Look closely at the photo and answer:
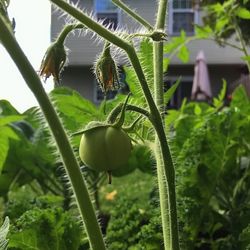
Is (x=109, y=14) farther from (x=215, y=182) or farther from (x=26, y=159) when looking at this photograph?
(x=215, y=182)

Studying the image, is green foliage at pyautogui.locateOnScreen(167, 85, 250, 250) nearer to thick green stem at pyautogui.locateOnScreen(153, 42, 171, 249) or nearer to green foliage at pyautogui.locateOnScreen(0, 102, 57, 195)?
thick green stem at pyautogui.locateOnScreen(153, 42, 171, 249)

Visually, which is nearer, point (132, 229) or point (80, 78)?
point (132, 229)

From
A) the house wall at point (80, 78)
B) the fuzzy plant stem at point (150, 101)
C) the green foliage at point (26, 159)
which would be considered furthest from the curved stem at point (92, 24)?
the house wall at point (80, 78)

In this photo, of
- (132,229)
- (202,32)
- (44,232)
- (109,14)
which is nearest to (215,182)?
(132,229)

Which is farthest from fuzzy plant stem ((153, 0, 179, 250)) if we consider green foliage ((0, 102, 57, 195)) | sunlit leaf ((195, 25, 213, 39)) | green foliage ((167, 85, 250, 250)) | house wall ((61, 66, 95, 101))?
house wall ((61, 66, 95, 101))

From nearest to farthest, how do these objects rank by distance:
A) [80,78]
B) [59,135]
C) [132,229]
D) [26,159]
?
[59,135], [132,229], [26,159], [80,78]

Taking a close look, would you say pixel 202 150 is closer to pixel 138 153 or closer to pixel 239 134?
pixel 239 134
